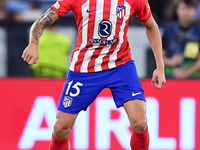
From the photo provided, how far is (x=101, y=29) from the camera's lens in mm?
3492

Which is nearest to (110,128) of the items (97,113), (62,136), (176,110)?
(97,113)

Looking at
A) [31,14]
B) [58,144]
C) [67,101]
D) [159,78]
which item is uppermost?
[31,14]

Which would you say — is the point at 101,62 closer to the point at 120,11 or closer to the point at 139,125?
the point at 120,11

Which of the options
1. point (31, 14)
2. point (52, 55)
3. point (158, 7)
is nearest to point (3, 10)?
point (31, 14)

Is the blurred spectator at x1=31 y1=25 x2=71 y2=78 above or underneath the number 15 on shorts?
above

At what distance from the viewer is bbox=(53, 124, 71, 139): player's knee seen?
361 cm

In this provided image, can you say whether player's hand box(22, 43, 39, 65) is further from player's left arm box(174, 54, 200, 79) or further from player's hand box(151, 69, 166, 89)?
player's left arm box(174, 54, 200, 79)

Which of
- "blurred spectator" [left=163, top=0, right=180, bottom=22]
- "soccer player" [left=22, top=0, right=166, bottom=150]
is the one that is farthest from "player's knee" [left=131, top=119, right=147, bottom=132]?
"blurred spectator" [left=163, top=0, right=180, bottom=22]

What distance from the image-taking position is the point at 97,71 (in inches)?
142

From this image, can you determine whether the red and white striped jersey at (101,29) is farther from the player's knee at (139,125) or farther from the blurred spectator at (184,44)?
the blurred spectator at (184,44)

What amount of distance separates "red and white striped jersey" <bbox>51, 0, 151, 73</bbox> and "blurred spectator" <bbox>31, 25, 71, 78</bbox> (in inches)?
95.3

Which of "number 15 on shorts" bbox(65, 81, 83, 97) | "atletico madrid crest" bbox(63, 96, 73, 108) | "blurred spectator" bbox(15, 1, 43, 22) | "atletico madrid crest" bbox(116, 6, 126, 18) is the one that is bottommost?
"atletico madrid crest" bbox(63, 96, 73, 108)

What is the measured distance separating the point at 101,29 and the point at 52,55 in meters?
2.66

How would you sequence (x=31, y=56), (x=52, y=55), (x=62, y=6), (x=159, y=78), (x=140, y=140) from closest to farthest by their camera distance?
(x=31, y=56) < (x=62, y=6) < (x=140, y=140) < (x=159, y=78) < (x=52, y=55)
